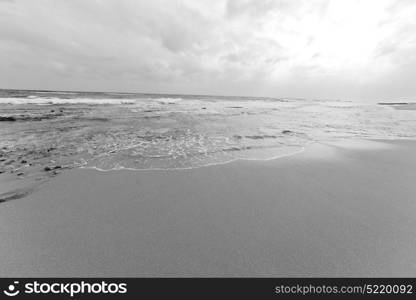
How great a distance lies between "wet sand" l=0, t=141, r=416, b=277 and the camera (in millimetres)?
2002

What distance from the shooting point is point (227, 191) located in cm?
360

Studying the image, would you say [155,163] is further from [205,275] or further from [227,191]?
[205,275]

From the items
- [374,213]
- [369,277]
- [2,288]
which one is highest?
[374,213]

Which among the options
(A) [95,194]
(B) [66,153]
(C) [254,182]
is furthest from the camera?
(B) [66,153]

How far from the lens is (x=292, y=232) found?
2492mm

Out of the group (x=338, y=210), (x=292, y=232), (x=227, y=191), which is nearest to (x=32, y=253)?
(x=227, y=191)

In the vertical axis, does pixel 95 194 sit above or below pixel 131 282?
above

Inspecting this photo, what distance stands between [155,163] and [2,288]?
11.4 feet

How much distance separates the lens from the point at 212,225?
261 centimetres

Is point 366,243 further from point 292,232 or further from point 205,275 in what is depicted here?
point 205,275

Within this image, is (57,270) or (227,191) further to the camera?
(227,191)

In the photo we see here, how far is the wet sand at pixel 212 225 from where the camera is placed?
200cm

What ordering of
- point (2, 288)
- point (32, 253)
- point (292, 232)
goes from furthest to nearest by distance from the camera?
point (292, 232) → point (32, 253) → point (2, 288)

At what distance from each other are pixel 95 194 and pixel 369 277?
4.27 meters
